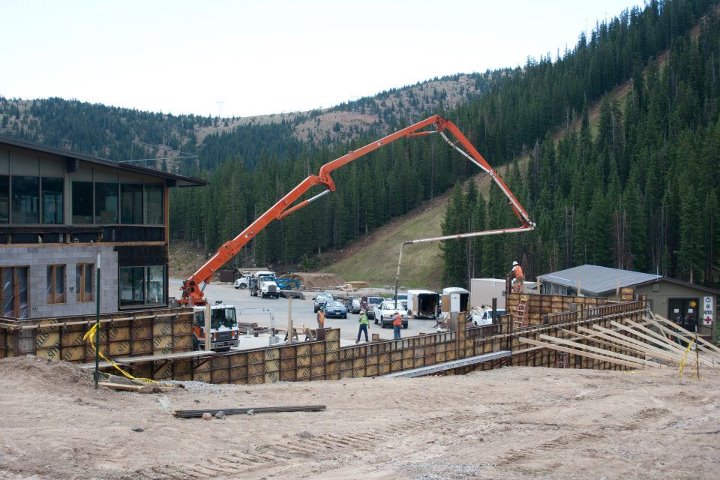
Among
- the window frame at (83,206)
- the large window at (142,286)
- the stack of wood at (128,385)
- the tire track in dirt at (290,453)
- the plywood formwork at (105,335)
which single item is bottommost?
the tire track in dirt at (290,453)

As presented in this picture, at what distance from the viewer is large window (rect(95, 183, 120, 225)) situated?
29.4 m

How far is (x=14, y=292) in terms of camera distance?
83.6 ft

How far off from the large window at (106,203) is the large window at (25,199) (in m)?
2.28

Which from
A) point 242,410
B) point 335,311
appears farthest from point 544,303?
point 242,410

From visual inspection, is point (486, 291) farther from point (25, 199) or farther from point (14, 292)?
point (14, 292)

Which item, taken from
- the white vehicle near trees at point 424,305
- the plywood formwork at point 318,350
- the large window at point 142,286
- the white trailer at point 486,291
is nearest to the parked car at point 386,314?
the white vehicle near trees at point 424,305

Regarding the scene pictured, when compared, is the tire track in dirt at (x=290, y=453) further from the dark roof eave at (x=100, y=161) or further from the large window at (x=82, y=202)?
the large window at (x=82, y=202)

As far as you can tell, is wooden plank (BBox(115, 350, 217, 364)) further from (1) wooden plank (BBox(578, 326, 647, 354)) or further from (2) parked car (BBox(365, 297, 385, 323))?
(2) parked car (BBox(365, 297, 385, 323))

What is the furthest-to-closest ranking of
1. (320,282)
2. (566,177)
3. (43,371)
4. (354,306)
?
(566,177)
(320,282)
(354,306)
(43,371)

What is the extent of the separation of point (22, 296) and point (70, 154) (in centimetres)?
498

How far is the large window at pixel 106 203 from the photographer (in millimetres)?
29406

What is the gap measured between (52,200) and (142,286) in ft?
14.8

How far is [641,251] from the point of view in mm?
80562

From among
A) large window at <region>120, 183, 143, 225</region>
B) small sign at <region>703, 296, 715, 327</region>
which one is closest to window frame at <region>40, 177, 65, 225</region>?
large window at <region>120, 183, 143, 225</region>
